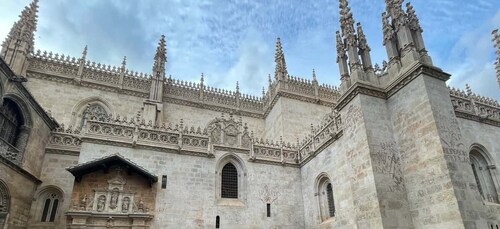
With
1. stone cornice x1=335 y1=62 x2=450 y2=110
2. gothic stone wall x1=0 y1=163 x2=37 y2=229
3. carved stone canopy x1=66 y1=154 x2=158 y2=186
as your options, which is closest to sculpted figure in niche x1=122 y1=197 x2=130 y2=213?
carved stone canopy x1=66 y1=154 x2=158 y2=186

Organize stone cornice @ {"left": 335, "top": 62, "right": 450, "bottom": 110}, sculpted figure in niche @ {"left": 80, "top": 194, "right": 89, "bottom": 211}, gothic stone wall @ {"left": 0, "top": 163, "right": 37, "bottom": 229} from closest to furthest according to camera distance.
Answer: stone cornice @ {"left": 335, "top": 62, "right": 450, "bottom": 110} → gothic stone wall @ {"left": 0, "top": 163, "right": 37, "bottom": 229} → sculpted figure in niche @ {"left": 80, "top": 194, "right": 89, "bottom": 211}

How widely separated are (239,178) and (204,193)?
2295mm

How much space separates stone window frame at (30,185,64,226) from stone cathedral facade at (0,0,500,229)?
0.05 meters

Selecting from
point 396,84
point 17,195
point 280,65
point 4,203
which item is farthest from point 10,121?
point 280,65

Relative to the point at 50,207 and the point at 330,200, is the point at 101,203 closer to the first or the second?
the point at 50,207

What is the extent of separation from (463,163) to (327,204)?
24.0ft

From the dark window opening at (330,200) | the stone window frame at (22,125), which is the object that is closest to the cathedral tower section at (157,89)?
the stone window frame at (22,125)

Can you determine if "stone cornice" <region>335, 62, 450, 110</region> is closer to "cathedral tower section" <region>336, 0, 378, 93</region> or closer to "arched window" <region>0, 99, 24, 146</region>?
"cathedral tower section" <region>336, 0, 378, 93</region>

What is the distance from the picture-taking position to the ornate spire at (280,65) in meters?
25.2

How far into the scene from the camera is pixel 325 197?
16.0 meters

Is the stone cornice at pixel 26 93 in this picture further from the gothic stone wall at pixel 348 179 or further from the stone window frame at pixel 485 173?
the stone window frame at pixel 485 173

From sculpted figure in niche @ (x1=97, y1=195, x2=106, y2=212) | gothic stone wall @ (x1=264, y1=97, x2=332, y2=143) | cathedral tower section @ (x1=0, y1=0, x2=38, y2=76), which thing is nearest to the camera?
sculpted figure in niche @ (x1=97, y1=195, x2=106, y2=212)

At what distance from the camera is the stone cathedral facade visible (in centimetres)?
1044

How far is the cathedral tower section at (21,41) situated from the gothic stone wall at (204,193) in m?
10.4
